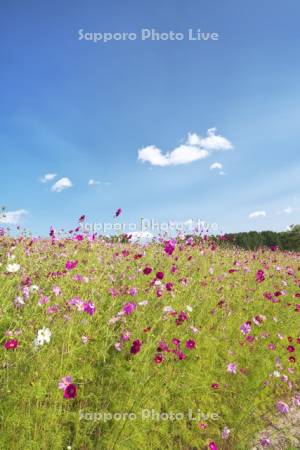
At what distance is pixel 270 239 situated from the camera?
2686 centimetres

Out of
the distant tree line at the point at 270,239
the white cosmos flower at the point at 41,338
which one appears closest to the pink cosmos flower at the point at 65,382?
the white cosmos flower at the point at 41,338

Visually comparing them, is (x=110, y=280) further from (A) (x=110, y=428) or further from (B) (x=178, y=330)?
(A) (x=110, y=428)

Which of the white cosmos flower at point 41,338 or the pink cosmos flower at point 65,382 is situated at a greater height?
the white cosmos flower at point 41,338

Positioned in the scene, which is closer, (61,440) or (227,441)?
(61,440)

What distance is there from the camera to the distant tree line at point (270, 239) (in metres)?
24.9

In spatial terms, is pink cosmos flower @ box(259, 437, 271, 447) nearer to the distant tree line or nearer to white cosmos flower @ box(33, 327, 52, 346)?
white cosmos flower @ box(33, 327, 52, 346)

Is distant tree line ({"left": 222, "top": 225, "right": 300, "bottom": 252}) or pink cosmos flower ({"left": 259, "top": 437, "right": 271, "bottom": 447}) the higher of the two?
distant tree line ({"left": 222, "top": 225, "right": 300, "bottom": 252})

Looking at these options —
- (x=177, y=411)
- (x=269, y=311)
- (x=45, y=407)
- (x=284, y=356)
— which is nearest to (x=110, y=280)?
(x=177, y=411)

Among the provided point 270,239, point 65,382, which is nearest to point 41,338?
point 65,382

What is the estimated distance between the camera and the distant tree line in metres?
24.9

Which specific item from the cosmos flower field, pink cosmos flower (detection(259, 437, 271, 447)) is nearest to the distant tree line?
the cosmos flower field

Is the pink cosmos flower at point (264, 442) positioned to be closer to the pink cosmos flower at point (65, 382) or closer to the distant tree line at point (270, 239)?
the pink cosmos flower at point (65, 382)

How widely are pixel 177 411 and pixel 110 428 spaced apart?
79cm

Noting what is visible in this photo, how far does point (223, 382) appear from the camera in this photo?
4125mm
